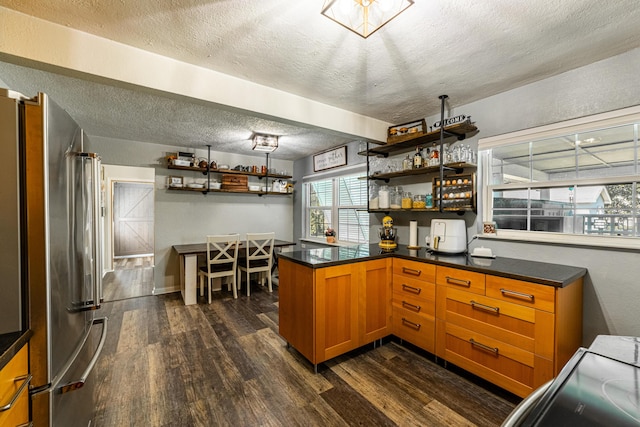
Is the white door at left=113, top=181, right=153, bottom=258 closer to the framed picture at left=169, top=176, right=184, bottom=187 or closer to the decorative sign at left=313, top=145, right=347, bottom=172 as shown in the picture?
the framed picture at left=169, top=176, right=184, bottom=187

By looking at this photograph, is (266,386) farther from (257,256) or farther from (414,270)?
(257,256)

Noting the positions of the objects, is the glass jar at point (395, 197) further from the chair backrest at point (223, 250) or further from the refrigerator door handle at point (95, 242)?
the refrigerator door handle at point (95, 242)

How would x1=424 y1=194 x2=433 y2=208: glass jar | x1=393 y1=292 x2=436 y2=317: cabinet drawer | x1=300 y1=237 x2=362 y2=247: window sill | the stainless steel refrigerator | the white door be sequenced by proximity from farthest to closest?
the white door, x1=300 y1=237 x2=362 y2=247: window sill, x1=424 y1=194 x2=433 y2=208: glass jar, x1=393 y1=292 x2=436 y2=317: cabinet drawer, the stainless steel refrigerator

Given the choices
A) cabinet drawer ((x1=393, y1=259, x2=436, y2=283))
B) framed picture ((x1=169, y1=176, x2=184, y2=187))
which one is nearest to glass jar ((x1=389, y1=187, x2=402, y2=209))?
cabinet drawer ((x1=393, y1=259, x2=436, y2=283))

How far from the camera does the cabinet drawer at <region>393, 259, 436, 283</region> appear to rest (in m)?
2.21

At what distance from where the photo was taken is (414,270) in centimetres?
233

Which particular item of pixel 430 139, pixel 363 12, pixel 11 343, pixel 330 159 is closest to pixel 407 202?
pixel 430 139

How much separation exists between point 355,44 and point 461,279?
180 centimetres

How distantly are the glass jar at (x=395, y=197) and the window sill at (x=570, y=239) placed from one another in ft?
2.88

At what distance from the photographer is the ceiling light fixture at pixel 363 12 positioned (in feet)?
3.95

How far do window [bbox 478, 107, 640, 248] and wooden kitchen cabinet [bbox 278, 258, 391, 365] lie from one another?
3.99ft

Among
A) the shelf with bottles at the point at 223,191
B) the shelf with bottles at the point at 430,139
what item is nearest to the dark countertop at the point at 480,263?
the shelf with bottles at the point at 430,139

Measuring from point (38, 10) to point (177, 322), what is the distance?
2.88 m

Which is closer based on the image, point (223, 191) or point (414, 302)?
point (414, 302)
